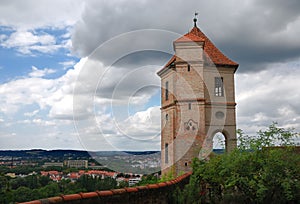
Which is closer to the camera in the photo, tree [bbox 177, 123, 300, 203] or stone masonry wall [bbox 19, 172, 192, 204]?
stone masonry wall [bbox 19, 172, 192, 204]

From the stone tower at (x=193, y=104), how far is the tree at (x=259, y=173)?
12.1m

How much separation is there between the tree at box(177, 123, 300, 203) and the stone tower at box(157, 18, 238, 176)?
1205cm

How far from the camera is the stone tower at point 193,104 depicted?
85.7ft

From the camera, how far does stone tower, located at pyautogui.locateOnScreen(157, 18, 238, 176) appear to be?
26.1 metres

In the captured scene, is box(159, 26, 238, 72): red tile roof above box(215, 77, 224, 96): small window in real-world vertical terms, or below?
above

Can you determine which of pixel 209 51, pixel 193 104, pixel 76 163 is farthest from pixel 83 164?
pixel 209 51

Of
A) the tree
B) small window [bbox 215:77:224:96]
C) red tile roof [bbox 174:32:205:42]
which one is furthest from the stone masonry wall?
small window [bbox 215:77:224:96]

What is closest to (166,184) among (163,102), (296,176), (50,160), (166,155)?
(296,176)

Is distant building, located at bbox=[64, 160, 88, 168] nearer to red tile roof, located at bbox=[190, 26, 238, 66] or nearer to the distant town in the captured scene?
the distant town

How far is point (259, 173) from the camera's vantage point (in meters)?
12.5

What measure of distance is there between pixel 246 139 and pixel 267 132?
81cm

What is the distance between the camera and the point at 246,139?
13.4 m

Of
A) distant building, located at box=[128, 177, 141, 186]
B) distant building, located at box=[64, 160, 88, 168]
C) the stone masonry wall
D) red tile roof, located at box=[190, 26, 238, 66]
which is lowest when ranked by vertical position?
distant building, located at box=[128, 177, 141, 186]

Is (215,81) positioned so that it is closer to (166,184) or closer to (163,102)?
(163,102)
